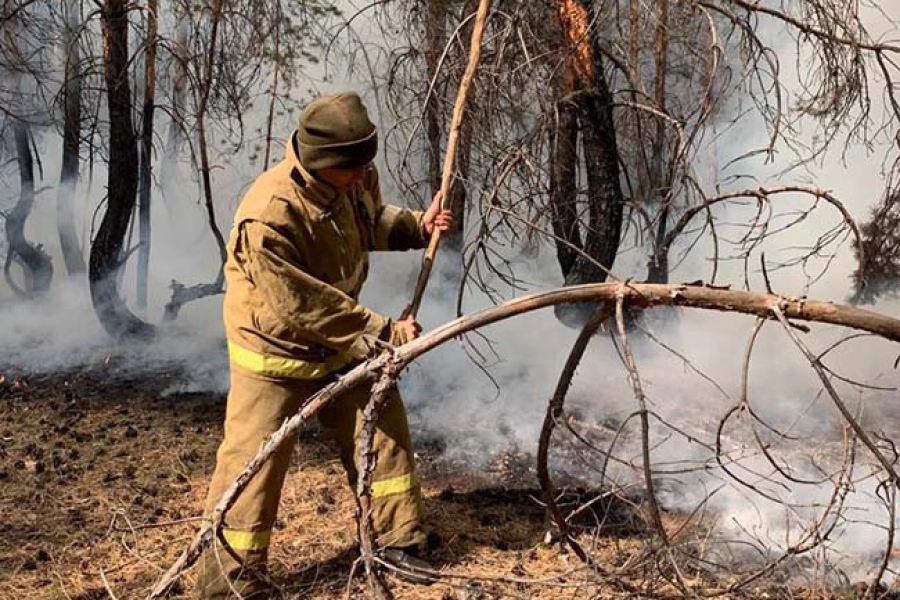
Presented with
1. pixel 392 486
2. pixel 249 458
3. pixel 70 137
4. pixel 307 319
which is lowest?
pixel 392 486

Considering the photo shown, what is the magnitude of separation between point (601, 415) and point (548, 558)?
178cm

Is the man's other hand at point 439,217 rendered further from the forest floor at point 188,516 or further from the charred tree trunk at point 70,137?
the charred tree trunk at point 70,137

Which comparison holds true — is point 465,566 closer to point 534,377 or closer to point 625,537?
point 625,537

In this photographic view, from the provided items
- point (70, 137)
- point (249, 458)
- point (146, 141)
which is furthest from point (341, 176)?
point (70, 137)

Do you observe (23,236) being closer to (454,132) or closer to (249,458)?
(249,458)

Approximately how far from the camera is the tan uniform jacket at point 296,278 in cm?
345

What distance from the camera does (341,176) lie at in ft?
11.6

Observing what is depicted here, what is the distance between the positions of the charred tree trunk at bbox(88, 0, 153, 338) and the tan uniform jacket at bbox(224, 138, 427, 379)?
4.85 metres

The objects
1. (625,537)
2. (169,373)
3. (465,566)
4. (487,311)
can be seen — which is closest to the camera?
(487,311)

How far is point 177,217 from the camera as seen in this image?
1262 centimetres

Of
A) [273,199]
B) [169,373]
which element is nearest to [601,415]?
[273,199]

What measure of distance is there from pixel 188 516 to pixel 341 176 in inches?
86.5

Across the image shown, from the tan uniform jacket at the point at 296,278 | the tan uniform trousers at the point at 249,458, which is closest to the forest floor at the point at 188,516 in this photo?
the tan uniform trousers at the point at 249,458

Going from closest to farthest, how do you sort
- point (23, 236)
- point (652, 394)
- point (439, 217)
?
point (439, 217) → point (652, 394) → point (23, 236)
